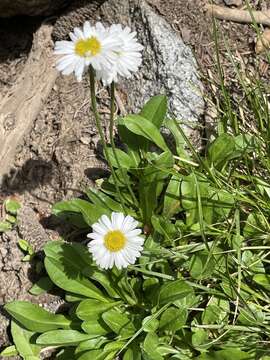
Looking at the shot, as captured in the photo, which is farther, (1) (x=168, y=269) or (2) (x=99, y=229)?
(1) (x=168, y=269)

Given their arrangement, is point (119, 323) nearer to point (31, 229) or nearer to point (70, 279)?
point (70, 279)

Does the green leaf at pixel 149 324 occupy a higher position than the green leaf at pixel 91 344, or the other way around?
the green leaf at pixel 149 324

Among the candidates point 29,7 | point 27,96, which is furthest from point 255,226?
point 29,7

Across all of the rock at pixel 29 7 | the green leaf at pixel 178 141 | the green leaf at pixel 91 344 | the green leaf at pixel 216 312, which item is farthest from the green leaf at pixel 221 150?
the rock at pixel 29 7

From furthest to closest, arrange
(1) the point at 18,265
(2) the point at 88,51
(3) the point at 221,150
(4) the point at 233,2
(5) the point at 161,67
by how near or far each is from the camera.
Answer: (4) the point at 233,2 → (5) the point at 161,67 → (1) the point at 18,265 → (3) the point at 221,150 → (2) the point at 88,51

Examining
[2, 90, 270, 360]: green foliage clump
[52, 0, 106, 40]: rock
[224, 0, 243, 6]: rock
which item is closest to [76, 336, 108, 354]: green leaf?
[2, 90, 270, 360]: green foliage clump

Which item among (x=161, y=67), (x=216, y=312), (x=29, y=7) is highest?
(x=29, y=7)

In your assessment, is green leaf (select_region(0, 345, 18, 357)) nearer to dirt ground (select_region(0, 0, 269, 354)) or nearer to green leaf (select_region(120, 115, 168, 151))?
dirt ground (select_region(0, 0, 269, 354))

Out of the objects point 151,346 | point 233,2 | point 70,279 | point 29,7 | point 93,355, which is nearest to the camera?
point 151,346

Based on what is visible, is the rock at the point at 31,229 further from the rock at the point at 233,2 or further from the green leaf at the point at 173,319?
the rock at the point at 233,2
